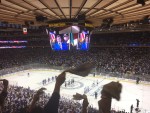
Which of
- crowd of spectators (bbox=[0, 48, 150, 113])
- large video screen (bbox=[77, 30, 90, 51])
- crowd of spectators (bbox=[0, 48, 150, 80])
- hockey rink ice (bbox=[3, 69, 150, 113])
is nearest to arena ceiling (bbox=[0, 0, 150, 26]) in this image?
large video screen (bbox=[77, 30, 90, 51])

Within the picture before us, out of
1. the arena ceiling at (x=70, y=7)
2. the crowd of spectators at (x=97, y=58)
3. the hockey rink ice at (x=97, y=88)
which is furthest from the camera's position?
the crowd of spectators at (x=97, y=58)

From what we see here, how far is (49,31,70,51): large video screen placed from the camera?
899cm

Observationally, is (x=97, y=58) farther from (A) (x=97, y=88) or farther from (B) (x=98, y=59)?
(A) (x=97, y=88)

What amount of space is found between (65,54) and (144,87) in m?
20.4

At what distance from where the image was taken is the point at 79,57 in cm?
3753

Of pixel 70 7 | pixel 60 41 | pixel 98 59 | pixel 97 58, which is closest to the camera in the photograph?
pixel 70 7

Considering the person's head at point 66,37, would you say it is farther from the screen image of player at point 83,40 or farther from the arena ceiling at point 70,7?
the arena ceiling at point 70,7

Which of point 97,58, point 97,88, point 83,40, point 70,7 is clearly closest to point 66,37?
point 83,40

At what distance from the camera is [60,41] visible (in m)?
9.22

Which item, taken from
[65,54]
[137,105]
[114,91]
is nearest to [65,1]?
[114,91]

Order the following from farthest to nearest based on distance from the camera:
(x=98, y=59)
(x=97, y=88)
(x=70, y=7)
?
(x=98, y=59)
(x=97, y=88)
(x=70, y=7)

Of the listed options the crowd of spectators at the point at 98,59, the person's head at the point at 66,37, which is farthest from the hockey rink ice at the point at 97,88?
the person's head at the point at 66,37

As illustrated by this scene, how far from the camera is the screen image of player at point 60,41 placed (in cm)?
900

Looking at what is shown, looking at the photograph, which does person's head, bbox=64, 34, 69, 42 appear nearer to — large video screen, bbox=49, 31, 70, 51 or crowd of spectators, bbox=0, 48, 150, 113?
large video screen, bbox=49, 31, 70, 51
